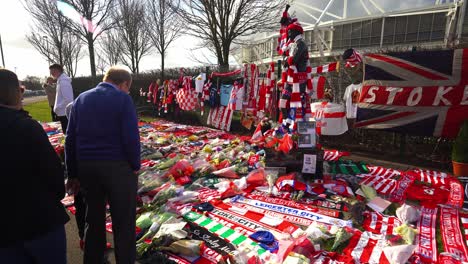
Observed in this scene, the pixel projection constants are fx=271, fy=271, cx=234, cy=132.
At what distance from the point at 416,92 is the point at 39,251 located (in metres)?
6.40

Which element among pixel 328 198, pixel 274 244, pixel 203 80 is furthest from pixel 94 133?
pixel 203 80

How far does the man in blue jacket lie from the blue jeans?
0.55m

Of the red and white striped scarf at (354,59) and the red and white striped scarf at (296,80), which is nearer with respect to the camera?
the red and white striped scarf at (296,80)

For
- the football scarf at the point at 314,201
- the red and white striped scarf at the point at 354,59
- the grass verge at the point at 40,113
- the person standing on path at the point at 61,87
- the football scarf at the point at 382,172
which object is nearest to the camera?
the football scarf at the point at 314,201

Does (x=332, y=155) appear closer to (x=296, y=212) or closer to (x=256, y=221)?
(x=296, y=212)

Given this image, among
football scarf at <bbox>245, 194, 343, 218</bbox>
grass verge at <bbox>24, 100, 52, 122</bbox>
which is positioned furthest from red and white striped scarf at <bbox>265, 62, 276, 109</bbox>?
grass verge at <bbox>24, 100, 52, 122</bbox>

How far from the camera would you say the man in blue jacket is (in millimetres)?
2092

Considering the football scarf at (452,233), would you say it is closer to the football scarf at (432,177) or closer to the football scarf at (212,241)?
the football scarf at (432,177)

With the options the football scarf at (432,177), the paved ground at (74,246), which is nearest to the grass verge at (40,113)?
the paved ground at (74,246)

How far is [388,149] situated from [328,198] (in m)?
3.48

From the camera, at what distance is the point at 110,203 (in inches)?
86.0

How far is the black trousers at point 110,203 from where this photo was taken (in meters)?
2.13

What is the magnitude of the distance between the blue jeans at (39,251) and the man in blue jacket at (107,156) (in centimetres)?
55

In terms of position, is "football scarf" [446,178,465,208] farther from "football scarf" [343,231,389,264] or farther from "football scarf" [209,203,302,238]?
"football scarf" [209,203,302,238]
